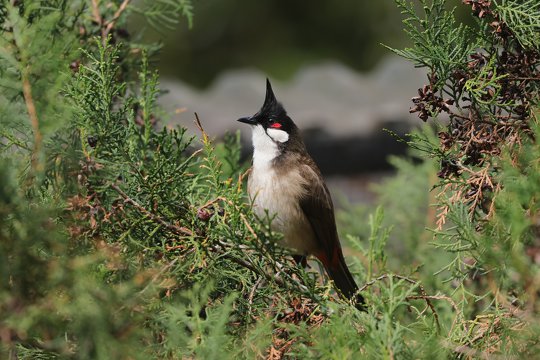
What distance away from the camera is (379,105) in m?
5.69

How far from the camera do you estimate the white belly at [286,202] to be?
3010 mm

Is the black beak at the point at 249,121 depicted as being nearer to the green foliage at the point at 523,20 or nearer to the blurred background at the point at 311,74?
the blurred background at the point at 311,74

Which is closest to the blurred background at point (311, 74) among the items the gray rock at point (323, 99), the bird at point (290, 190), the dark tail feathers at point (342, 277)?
the gray rock at point (323, 99)

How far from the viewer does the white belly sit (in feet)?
9.87

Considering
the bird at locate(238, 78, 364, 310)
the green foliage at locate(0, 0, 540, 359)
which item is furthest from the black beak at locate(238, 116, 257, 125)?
the green foliage at locate(0, 0, 540, 359)

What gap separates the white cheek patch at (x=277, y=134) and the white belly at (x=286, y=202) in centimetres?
16

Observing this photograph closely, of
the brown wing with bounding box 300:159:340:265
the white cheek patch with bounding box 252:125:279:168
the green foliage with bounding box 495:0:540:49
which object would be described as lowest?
the brown wing with bounding box 300:159:340:265

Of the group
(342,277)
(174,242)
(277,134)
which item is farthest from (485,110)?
(277,134)

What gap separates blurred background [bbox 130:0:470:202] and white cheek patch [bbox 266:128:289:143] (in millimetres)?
415

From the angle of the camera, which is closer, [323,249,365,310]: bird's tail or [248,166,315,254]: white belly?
[323,249,365,310]: bird's tail

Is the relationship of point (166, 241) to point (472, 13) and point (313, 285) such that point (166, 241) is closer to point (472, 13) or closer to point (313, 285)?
point (313, 285)

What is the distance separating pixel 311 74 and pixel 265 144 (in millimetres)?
3641

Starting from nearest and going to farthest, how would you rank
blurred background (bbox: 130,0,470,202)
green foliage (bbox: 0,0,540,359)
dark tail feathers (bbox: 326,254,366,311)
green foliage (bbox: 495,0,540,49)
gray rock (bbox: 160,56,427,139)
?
1. green foliage (bbox: 0,0,540,359)
2. green foliage (bbox: 495,0,540,49)
3. dark tail feathers (bbox: 326,254,366,311)
4. blurred background (bbox: 130,0,470,202)
5. gray rock (bbox: 160,56,427,139)

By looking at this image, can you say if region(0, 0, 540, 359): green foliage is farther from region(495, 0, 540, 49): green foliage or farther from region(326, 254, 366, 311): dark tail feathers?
region(326, 254, 366, 311): dark tail feathers
